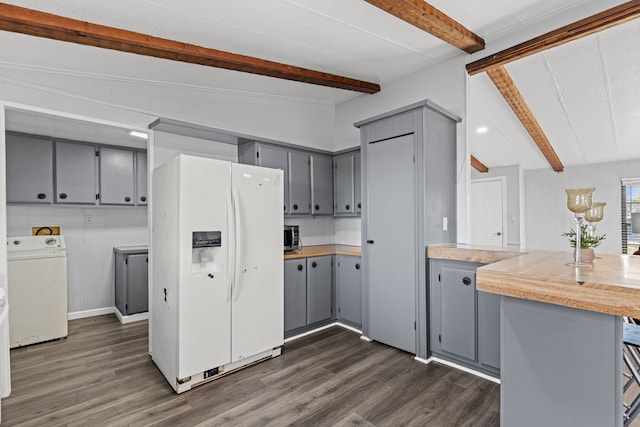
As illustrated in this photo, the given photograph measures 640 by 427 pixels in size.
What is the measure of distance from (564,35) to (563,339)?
8.16 ft

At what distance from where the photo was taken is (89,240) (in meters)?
4.19

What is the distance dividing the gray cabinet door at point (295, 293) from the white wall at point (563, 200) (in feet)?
7.61

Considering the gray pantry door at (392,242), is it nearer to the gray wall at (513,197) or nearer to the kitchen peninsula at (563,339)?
the gray wall at (513,197)

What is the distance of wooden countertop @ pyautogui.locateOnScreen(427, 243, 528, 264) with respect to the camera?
2.36m

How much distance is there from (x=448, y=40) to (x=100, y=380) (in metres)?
4.23

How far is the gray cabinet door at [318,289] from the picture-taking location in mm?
3508

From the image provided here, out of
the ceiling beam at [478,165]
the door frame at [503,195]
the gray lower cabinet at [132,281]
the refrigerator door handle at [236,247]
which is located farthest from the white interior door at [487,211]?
the gray lower cabinet at [132,281]

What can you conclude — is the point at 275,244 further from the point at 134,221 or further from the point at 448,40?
the point at 134,221

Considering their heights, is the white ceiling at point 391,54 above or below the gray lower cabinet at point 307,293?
above

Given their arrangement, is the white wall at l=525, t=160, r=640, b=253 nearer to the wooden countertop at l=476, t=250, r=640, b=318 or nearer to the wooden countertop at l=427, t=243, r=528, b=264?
the wooden countertop at l=427, t=243, r=528, b=264

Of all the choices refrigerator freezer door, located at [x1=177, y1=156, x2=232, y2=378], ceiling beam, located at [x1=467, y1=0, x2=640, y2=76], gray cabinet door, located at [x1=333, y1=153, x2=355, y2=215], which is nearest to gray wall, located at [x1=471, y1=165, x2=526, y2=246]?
ceiling beam, located at [x1=467, y1=0, x2=640, y2=76]

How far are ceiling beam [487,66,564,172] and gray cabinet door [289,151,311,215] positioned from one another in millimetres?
2250

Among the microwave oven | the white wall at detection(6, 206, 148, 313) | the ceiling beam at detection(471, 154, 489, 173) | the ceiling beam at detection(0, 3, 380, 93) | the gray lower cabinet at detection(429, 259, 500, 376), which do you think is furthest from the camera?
the white wall at detection(6, 206, 148, 313)

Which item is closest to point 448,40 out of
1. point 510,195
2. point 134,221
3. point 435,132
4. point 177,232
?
point 435,132
